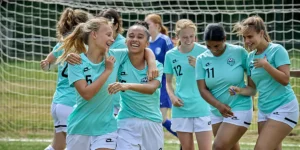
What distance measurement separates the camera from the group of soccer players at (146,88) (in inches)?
272

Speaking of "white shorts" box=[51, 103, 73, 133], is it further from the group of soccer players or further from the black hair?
the black hair

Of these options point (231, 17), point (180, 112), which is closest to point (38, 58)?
point (231, 17)

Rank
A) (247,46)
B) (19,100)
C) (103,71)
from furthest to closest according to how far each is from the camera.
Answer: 1. (19,100)
2. (247,46)
3. (103,71)

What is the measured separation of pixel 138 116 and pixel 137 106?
98mm

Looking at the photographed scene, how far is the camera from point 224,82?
316 inches

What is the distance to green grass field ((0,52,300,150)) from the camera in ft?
40.8

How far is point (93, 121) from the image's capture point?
22.6 feet

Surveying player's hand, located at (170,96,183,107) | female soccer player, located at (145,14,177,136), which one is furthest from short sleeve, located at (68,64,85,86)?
female soccer player, located at (145,14,177,136)

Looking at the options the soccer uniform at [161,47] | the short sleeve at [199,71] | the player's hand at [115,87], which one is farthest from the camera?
the soccer uniform at [161,47]

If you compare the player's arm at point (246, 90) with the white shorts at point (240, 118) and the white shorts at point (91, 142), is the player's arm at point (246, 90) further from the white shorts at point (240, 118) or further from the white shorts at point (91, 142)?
the white shorts at point (91, 142)

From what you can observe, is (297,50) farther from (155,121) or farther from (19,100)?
(155,121)

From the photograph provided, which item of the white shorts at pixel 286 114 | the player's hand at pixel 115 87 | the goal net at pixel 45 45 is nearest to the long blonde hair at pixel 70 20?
the player's hand at pixel 115 87

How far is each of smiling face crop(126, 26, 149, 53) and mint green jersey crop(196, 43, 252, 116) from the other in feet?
3.54

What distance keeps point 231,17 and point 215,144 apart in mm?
7816
